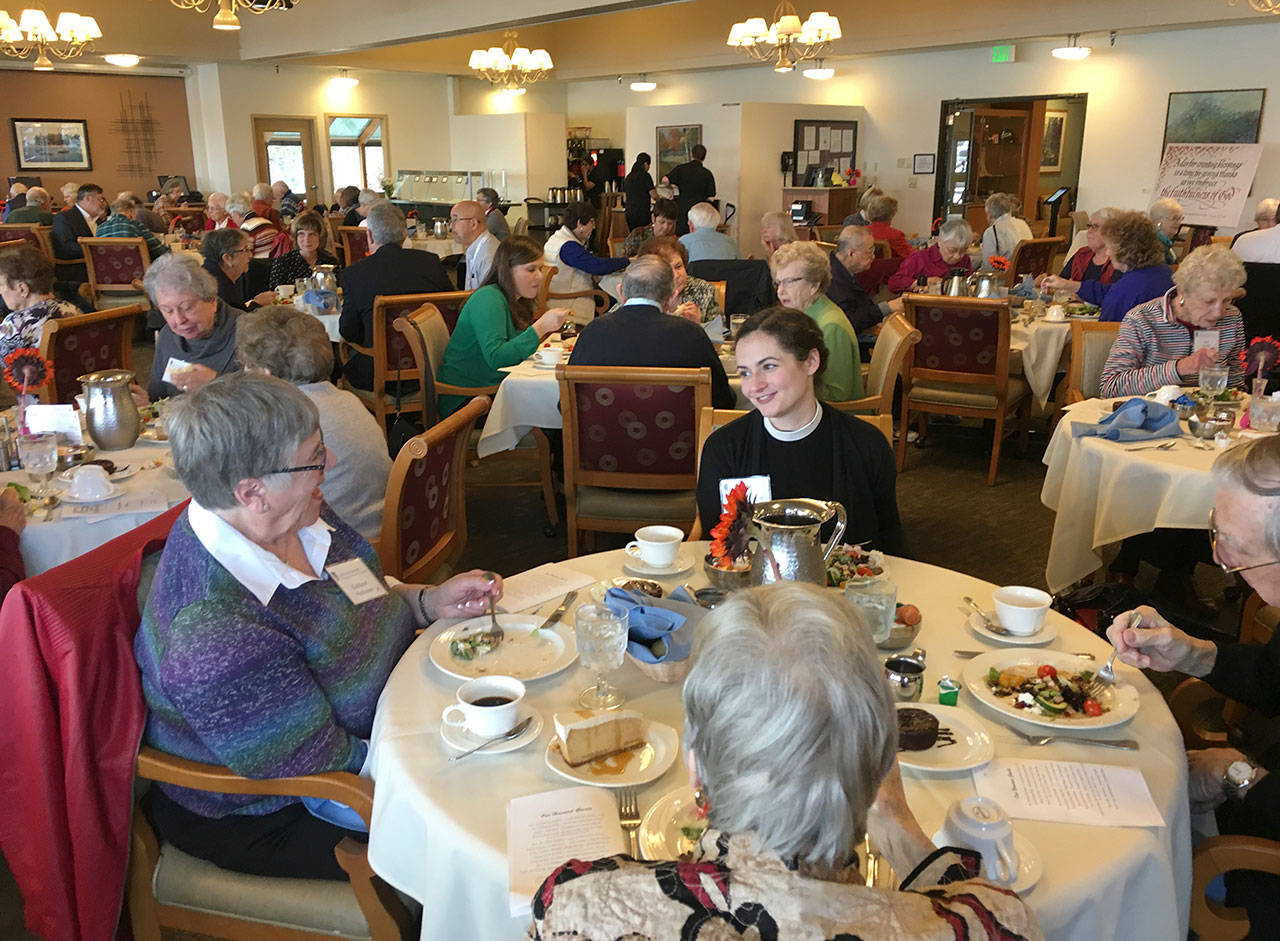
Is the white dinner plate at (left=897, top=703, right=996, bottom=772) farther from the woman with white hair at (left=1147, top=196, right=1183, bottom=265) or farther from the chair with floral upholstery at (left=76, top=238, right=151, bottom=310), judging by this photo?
the chair with floral upholstery at (left=76, top=238, right=151, bottom=310)

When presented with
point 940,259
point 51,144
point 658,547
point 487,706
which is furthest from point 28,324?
point 51,144

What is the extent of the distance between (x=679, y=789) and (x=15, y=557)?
176cm

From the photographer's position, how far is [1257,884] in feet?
5.31

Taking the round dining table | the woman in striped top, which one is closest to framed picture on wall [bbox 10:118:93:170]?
the woman in striped top

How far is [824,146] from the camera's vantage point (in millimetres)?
12961

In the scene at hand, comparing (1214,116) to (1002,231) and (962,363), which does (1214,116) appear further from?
(962,363)

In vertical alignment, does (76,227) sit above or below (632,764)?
above

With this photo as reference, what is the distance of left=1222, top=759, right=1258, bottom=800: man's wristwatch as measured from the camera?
1.66 meters

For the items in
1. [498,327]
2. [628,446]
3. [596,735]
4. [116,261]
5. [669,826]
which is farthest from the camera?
[116,261]

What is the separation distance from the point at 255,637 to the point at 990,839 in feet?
3.52

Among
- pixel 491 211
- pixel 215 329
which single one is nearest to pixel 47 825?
pixel 215 329

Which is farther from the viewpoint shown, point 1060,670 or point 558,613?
point 558,613

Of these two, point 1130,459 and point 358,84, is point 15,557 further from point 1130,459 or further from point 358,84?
point 358,84

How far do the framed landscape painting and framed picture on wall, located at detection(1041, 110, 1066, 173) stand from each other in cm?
206
